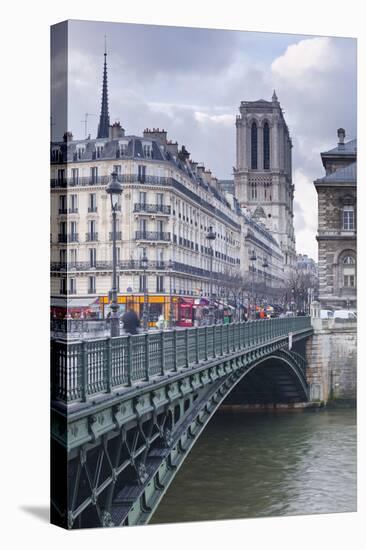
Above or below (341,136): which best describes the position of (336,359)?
below

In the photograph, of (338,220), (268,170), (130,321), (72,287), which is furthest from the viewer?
(268,170)

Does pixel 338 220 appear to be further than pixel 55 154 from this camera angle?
Yes

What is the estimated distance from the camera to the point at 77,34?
2006cm

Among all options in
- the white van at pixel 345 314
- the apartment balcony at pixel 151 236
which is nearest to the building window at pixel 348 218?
the white van at pixel 345 314

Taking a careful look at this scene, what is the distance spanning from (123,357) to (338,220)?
6.89m

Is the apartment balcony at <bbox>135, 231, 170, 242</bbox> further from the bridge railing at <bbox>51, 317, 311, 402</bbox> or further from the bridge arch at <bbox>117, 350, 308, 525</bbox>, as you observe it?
the bridge arch at <bbox>117, 350, 308, 525</bbox>

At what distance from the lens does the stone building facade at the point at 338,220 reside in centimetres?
2455

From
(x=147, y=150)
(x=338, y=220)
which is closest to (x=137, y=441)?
(x=147, y=150)

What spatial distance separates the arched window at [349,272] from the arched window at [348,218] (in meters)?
0.70

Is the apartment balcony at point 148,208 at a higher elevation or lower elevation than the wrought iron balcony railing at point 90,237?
higher

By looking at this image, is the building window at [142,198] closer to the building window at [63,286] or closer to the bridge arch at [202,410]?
the building window at [63,286]

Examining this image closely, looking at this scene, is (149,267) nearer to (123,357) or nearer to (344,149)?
(123,357)

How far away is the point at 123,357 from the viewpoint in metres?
19.8

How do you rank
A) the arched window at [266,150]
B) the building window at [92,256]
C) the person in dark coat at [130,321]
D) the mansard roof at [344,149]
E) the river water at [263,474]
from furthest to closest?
the mansard roof at [344,149], the arched window at [266,150], the river water at [263,474], the person in dark coat at [130,321], the building window at [92,256]
